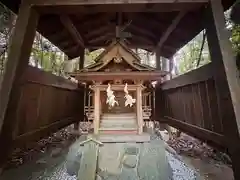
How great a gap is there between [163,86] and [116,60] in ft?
8.87

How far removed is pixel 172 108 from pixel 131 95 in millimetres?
1782

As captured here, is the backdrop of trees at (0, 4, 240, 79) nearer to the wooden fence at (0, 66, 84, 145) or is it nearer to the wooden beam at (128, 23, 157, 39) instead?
the wooden fence at (0, 66, 84, 145)

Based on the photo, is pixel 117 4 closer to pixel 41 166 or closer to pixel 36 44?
pixel 41 166

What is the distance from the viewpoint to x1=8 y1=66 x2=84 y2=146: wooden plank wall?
116 inches

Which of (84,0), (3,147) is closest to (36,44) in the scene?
(84,0)

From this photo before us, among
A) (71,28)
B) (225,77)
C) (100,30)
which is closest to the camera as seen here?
(225,77)


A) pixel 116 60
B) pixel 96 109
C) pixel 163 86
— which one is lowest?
pixel 96 109

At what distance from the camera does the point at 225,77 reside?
232cm

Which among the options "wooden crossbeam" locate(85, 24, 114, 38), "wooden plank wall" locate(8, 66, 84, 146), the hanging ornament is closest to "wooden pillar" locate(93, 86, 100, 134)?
the hanging ornament

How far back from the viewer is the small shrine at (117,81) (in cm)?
354

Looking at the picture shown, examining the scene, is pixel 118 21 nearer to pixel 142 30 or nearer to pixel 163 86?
pixel 142 30

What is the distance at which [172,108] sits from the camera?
521 centimetres

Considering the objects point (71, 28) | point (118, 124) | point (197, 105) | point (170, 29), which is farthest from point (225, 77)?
point (71, 28)

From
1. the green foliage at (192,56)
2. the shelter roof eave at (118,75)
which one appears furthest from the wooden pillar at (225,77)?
the green foliage at (192,56)
